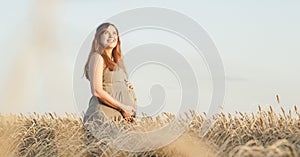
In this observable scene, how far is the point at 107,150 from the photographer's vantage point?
557 cm

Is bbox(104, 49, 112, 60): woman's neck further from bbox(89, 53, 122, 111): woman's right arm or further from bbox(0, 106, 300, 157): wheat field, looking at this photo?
bbox(0, 106, 300, 157): wheat field

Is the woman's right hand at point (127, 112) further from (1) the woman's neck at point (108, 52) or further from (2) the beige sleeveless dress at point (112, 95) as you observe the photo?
(1) the woman's neck at point (108, 52)

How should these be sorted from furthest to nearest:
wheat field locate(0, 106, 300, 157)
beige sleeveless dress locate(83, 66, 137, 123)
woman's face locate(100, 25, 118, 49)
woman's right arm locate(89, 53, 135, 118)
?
woman's face locate(100, 25, 118, 49), beige sleeveless dress locate(83, 66, 137, 123), woman's right arm locate(89, 53, 135, 118), wheat field locate(0, 106, 300, 157)

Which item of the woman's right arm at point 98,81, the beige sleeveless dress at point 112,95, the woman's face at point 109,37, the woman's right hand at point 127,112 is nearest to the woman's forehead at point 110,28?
the woman's face at point 109,37

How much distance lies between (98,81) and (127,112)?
0.59 m

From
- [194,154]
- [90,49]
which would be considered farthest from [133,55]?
[194,154]

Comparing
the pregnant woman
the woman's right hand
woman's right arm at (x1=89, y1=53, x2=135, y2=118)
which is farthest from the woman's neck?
the woman's right hand

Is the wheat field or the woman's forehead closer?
the wheat field

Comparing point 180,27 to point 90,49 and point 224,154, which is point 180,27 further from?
point 224,154

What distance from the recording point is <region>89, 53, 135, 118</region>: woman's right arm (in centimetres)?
630

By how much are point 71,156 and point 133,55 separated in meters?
1.93

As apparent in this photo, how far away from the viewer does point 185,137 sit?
17.7 feet

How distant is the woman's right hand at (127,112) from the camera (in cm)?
648

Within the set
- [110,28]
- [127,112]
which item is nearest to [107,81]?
[127,112]
